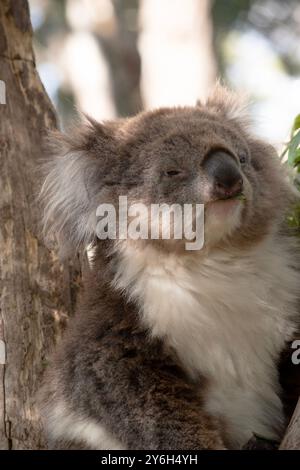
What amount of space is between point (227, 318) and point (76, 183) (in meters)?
0.97

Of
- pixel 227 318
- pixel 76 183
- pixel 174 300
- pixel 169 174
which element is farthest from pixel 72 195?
pixel 227 318

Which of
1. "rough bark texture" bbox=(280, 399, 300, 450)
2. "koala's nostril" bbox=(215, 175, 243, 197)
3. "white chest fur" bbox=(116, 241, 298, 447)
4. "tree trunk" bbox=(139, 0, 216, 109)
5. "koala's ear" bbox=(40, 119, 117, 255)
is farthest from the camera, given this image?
"tree trunk" bbox=(139, 0, 216, 109)

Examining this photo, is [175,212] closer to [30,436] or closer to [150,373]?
[150,373]

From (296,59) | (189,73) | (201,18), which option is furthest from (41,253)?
(296,59)

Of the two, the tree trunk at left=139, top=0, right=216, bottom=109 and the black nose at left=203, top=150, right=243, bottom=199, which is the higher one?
the tree trunk at left=139, top=0, right=216, bottom=109

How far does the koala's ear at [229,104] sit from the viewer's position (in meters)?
4.10

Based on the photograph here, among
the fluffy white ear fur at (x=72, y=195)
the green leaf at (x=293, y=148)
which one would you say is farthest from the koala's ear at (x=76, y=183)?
the green leaf at (x=293, y=148)

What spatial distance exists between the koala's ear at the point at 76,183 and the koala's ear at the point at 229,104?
0.72 metres

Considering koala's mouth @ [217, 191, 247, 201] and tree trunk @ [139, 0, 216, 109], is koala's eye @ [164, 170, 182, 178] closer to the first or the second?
koala's mouth @ [217, 191, 247, 201]

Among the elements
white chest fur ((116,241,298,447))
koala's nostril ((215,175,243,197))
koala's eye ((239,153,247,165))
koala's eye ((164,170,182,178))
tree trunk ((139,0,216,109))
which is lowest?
white chest fur ((116,241,298,447))

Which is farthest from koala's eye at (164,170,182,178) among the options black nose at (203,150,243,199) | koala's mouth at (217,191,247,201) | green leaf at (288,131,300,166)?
green leaf at (288,131,300,166)

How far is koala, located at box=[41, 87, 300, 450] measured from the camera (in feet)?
10.8

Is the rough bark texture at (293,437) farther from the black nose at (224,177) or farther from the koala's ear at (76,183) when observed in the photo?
the koala's ear at (76,183)

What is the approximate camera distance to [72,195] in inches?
144
